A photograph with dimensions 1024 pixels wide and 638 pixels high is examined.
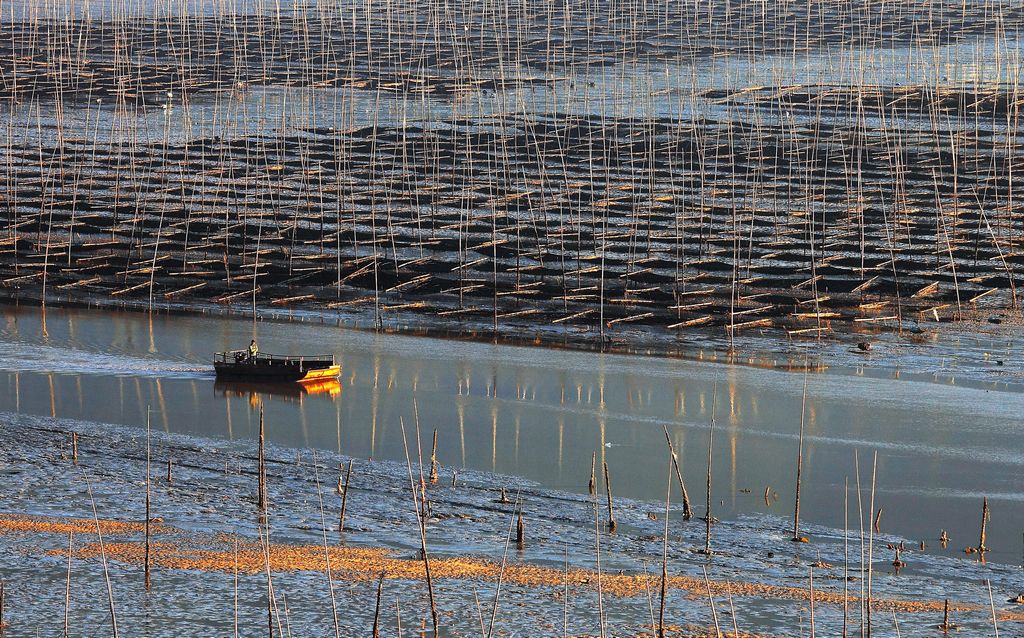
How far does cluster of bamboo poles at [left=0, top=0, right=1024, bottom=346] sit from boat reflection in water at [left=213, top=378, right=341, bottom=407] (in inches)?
255

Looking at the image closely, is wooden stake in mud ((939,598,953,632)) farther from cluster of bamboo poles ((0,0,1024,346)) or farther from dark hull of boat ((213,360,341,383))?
cluster of bamboo poles ((0,0,1024,346))

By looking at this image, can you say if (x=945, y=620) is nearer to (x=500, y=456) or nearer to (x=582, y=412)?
(x=500, y=456)

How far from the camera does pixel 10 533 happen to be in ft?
67.4

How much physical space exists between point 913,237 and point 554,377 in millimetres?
16496

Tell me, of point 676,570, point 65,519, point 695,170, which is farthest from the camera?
point 695,170

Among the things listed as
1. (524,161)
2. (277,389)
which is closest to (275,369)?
(277,389)

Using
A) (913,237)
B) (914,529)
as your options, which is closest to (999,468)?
(914,529)

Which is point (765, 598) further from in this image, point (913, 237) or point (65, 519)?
point (913, 237)

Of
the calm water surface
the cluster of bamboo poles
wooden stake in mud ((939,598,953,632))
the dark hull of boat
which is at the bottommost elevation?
wooden stake in mud ((939,598,953,632))

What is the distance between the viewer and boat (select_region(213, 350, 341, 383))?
30.0 meters

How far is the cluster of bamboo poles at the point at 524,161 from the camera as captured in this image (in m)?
38.9

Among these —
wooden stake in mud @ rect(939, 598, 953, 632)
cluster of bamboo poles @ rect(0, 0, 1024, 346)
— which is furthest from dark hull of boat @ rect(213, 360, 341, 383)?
wooden stake in mud @ rect(939, 598, 953, 632)

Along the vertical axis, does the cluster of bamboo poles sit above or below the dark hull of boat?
above

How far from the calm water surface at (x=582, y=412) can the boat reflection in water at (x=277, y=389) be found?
0.31 feet
